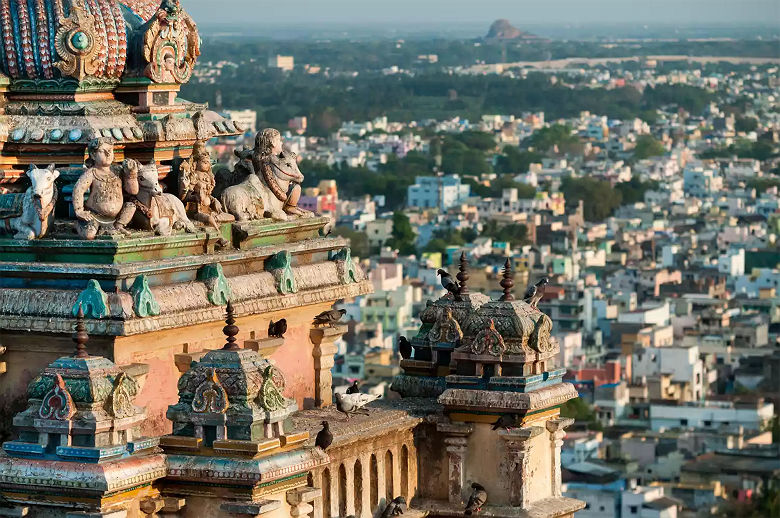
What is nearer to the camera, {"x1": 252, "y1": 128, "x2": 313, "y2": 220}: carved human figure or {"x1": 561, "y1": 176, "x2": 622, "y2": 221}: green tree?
{"x1": 252, "y1": 128, "x2": 313, "y2": 220}: carved human figure

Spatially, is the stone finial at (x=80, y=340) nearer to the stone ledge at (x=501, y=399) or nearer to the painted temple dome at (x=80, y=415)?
the painted temple dome at (x=80, y=415)

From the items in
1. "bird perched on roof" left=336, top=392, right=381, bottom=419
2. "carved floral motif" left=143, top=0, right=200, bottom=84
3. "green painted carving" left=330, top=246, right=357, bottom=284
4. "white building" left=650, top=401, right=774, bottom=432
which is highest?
"carved floral motif" left=143, top=0, right=200, bottom=84

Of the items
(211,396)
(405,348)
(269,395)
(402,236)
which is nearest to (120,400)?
(211,396)

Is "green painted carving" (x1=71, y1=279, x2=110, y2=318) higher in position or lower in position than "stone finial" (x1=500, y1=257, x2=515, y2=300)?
higher

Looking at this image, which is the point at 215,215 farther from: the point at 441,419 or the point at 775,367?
the point at 775,367

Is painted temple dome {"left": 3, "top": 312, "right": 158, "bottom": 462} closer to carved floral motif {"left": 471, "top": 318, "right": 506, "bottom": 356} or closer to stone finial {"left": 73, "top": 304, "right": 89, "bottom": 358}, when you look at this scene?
stone finial {"left": 73, "top": 304, "right": 89, "bottom": 358}

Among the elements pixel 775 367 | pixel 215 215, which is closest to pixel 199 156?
pixel 215 215

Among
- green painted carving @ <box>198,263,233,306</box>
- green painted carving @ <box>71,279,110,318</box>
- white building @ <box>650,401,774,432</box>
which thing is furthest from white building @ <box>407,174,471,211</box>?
green painted carving @ <box>71,279,110,318</box>
